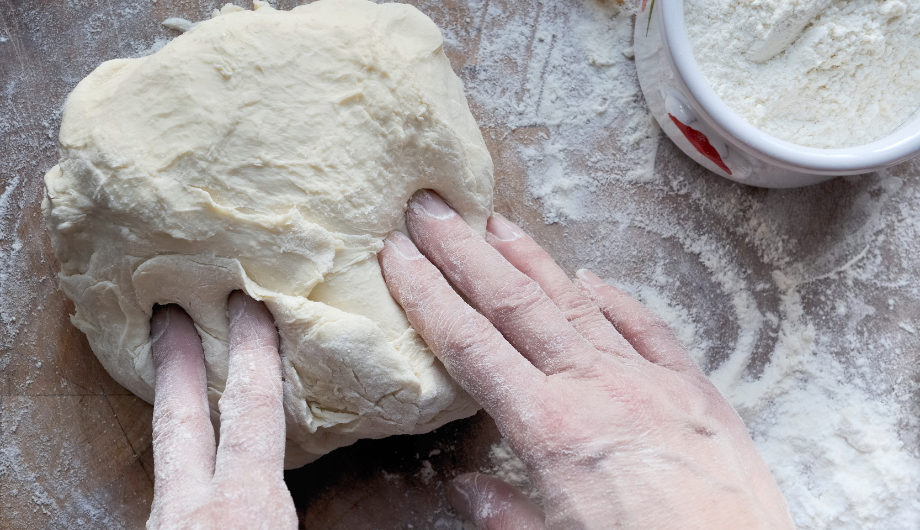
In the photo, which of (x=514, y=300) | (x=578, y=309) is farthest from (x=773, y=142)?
(x=514, y=300)

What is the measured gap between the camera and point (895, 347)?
145 cm

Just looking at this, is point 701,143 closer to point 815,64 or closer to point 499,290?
point 815,64

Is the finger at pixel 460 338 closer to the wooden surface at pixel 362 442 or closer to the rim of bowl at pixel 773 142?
the wooden surface at pixel 362 442

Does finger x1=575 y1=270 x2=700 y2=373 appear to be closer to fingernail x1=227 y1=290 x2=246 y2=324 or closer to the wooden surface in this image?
→ the wooden surface

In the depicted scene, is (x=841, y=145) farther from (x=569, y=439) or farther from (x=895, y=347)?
(x=569, y=439)

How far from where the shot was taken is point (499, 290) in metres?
1.08

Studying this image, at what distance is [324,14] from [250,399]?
689 mm

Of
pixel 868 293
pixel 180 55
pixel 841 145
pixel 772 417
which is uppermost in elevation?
pixel 180 55

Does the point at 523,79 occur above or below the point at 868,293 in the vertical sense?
above

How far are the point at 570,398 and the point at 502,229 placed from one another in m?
0.42

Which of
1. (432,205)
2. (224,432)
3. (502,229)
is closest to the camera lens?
(224,432)

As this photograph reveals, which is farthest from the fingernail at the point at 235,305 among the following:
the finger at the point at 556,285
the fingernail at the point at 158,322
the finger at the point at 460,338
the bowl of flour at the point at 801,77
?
the bowl of flour at the point at 801,77

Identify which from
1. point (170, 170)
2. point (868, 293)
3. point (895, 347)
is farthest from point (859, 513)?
point (170, 170)

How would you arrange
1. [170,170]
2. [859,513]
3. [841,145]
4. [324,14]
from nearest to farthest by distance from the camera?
[170,170], [324,14], [841,145], [859,513]
